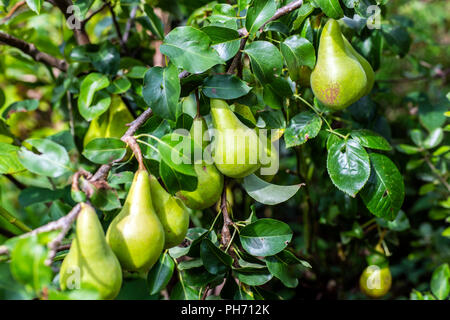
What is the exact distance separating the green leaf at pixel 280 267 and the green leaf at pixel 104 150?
0.94 feet

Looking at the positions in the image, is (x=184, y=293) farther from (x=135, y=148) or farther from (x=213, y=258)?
(x=135, y=148)

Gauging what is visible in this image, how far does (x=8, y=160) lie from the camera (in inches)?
26.7

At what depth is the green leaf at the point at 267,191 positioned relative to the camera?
0.66 m

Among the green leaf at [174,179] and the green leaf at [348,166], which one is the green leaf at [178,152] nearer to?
the green leaf at [174,179]

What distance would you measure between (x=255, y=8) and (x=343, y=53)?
15 centimetres

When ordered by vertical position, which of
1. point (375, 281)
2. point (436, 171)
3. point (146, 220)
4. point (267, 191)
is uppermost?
point (146, 220)

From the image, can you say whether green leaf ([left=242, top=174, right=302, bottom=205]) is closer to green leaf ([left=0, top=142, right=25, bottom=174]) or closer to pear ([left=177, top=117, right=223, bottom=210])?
pear ([left=177, top=117, right=223, bottom=210])

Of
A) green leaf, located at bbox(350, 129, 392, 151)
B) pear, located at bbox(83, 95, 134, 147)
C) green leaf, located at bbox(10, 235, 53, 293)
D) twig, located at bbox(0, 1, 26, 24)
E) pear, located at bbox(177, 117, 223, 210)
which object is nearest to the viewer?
green leaf, located at bbox(10, 235, 53, 293)

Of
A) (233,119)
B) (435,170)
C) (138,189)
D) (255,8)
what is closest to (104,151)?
(138,189)

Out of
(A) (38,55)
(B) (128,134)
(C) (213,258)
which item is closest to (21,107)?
(A) (38,55)

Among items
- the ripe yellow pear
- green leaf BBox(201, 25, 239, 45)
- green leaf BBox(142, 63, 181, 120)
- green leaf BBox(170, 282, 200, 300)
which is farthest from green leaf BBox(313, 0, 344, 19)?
the ripe yellow pear

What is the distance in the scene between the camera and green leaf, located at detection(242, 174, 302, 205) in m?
0.66

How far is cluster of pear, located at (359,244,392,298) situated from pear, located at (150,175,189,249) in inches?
22.1

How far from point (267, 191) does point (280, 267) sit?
0.12m
